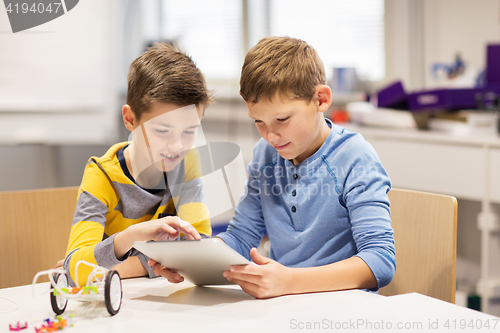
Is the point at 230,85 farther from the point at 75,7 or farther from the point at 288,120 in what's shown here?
the point at 288,120

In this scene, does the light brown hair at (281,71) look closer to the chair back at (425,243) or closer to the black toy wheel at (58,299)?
the chair back at (425,243)

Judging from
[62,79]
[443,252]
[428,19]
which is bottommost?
[443,252]

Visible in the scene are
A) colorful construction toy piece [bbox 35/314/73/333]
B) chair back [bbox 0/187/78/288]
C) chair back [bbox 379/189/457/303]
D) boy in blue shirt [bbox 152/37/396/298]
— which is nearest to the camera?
colorful construction toy piece [bbox 35/314/73/333]

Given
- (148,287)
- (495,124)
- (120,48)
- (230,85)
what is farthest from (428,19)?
(148,287)

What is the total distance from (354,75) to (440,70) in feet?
1.45

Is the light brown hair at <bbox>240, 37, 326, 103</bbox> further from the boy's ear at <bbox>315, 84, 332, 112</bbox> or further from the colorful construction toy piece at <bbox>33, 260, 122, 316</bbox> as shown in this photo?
the colorful construction toy piece at <bbox>33, 260, 122, 316</bbox>

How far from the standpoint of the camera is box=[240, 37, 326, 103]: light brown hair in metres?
0.76

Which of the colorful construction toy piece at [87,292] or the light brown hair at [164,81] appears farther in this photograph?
the light brown hair at [164,81]

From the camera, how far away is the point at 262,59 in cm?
78

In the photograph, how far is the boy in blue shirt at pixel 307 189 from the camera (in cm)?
70

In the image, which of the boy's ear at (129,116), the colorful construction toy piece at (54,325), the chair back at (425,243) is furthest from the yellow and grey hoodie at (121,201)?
the chair back at (425,243)

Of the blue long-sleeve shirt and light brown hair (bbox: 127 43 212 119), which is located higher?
light brown hair (bbox: 127 43 212 119)

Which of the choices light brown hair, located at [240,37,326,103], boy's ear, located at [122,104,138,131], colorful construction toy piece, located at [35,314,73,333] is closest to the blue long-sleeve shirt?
light brown hair, located at [240,37,326,103]

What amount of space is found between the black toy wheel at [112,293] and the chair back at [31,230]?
502mm
